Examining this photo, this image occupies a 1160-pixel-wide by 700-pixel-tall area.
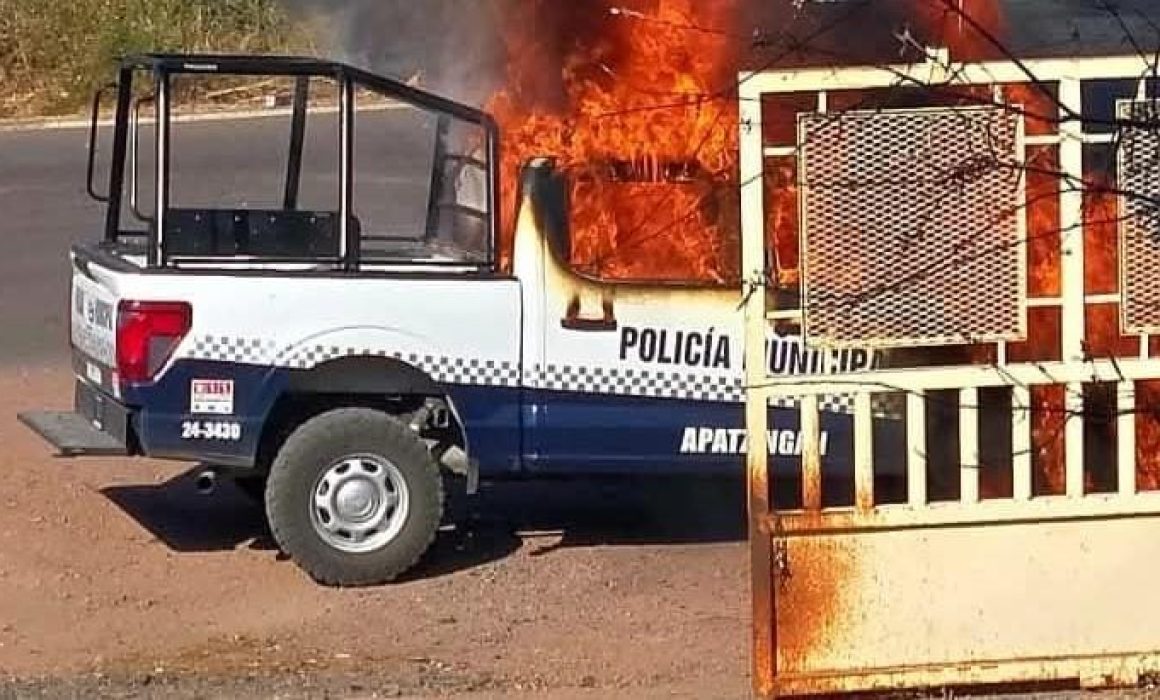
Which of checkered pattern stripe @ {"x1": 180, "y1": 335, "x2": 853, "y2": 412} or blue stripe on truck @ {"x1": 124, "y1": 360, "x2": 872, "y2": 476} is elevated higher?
checkered pattern stripe @ {"x1": 180, "y1": 335, "x2": 853, "y2": 412}

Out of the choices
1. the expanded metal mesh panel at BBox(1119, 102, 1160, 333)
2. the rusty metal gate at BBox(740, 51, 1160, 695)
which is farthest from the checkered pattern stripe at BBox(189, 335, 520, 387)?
the expanded metal mesh panel at BBox(1119, 102, 1160, 333)

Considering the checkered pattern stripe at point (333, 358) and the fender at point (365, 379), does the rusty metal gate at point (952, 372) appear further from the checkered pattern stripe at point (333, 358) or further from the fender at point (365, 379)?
the fender at point (365, 379)

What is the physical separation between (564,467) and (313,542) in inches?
41.3

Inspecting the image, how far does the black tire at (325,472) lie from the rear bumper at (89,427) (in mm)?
629

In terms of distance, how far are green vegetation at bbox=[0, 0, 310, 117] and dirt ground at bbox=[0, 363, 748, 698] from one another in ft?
51.2

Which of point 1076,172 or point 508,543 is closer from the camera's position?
point 1076,172

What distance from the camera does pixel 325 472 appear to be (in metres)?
9.83

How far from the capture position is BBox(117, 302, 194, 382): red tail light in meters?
9.61

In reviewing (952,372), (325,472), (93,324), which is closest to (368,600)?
(325,472)

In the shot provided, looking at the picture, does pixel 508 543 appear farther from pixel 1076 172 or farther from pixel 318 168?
pixel 318 168

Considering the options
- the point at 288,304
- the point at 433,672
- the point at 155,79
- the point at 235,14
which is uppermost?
the point at 235,14

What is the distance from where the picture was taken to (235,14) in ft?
88.4

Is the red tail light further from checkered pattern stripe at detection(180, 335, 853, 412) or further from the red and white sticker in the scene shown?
checkered pattern stripe at detection(180, 335, 853, 412)

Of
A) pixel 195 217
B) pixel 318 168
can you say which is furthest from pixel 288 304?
pixel 318 168
